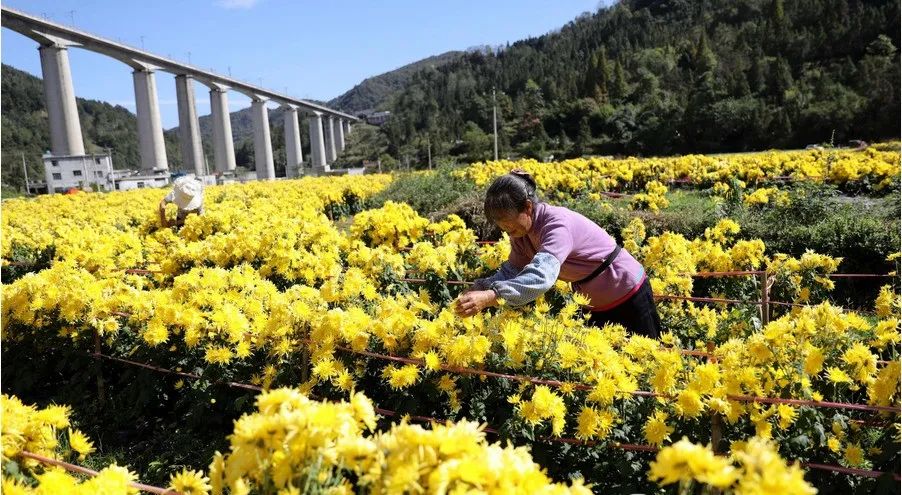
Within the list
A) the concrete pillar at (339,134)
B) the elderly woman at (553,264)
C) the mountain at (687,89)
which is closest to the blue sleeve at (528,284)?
the elderly woman at (553,264)

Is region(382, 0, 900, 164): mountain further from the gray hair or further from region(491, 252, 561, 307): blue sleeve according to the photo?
region(491, 252, 561, 307): blue sleeve

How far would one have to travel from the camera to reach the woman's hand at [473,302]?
2.51 metres

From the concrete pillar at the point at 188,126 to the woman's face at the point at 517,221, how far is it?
195ft

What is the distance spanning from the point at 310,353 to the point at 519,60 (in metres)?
144

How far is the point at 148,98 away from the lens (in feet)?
170

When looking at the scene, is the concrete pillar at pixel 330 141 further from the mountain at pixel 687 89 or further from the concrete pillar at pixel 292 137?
the concrete pillar at pixel 292 137

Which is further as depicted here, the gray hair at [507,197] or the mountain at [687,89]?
the mountain at [687,89]

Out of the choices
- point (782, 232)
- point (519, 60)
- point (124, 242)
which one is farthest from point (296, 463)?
point (519, 60)

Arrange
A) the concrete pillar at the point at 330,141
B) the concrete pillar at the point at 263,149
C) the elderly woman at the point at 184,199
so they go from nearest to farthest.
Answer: the elderly woman at the point at 184,199, the concrete pillar at the point at 263,149, the concrete pillar at the point at 330,141

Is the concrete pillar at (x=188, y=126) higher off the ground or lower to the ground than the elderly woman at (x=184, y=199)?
higher

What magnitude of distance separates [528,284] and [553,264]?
0.21 metres

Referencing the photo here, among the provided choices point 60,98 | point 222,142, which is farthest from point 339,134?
point 60,98

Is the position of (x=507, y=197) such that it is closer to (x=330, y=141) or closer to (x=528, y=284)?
(x=528, y=284)

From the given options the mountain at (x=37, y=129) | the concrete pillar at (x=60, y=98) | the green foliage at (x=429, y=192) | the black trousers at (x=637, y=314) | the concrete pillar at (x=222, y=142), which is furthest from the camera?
the mountain at (x=37, y=129)
